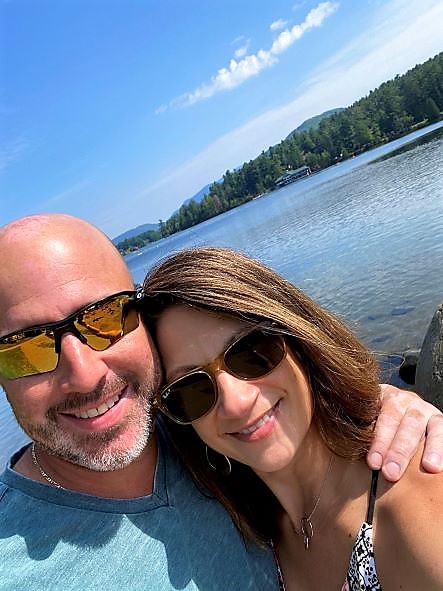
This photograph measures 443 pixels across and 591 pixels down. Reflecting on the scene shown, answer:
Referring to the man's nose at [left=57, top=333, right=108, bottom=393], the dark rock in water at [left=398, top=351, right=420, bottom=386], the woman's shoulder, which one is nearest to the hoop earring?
the man's nose at [left=57, top=333, right=108, bottom=393]

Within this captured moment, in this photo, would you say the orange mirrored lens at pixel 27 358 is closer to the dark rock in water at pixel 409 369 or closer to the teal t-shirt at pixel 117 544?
the teal t-shirt at pixel 117 544

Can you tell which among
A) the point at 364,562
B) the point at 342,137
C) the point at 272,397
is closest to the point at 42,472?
the point at 272,397

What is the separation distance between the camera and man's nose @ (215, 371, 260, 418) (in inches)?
104

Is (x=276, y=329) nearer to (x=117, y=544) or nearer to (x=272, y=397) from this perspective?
(x=272, y=397)

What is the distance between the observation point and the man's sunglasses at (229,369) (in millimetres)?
2693

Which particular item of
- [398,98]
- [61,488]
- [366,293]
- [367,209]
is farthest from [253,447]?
[398,98]

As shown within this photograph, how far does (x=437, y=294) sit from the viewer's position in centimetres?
1453

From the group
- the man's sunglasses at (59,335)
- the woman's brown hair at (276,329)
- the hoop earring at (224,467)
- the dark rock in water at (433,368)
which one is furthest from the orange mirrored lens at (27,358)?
the dark rock in water at (433,368)

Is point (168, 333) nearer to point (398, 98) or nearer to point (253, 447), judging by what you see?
point (253, 447)

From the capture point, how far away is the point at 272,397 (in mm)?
2723

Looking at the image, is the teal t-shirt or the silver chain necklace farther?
the silver chain necklace

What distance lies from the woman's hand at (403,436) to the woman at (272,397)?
10 centimetres

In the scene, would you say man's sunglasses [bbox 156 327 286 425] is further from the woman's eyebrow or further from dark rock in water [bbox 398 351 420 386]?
dark rock in water [bbox 398 351 420 386]

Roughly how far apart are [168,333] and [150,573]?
1.14 metres
